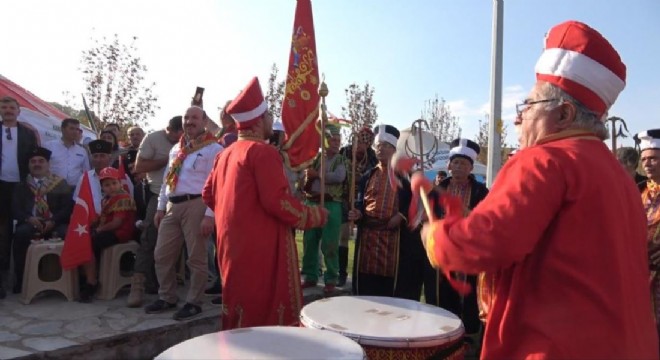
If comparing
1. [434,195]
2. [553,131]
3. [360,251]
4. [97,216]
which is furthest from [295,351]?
[97,216]

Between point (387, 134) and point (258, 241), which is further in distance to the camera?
point (387, 134)

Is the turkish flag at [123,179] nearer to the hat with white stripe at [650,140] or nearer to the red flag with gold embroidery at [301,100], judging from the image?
the red flag with gold embroidery at [301,100]

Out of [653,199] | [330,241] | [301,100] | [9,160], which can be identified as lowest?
[330,241]

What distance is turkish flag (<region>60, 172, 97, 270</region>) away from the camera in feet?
17.5

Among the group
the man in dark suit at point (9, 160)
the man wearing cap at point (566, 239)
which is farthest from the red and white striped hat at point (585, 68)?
the man in dark suit at point (9, 160)

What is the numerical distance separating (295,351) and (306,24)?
181 inches

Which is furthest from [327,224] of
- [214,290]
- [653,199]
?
[653,199]

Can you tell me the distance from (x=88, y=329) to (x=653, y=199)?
4690mm

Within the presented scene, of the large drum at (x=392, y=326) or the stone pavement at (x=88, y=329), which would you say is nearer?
the large drum at (x=392, y=326)

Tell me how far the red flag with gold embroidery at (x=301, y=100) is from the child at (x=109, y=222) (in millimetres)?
1917

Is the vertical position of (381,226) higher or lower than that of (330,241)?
higher

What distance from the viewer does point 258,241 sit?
11.1ft

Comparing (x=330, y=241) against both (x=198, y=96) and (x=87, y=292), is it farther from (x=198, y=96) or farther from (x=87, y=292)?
(x=87, y=292)

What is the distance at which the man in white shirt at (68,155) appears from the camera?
650cm
